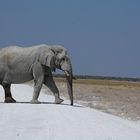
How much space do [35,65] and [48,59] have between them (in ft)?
2.07

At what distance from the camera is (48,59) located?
24641 mm

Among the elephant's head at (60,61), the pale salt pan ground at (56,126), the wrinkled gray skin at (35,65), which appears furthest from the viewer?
the wrinkled gray skin at (35,65)

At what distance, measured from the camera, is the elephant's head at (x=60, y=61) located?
24.6 metres

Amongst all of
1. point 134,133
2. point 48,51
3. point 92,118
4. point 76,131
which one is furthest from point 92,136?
point 48,51

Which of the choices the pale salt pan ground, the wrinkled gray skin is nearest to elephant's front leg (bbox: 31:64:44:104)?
the wrinkled gray skin

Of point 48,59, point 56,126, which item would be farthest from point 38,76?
point 56,126

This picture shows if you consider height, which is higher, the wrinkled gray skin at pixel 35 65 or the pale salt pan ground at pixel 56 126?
the wrinkled gray skin at pixel 35 65

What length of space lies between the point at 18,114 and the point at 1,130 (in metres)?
3.84

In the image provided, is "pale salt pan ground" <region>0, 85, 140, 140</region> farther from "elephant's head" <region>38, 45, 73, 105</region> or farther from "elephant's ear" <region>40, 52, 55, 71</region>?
"elephant's ear" <region>40, 52, 55, 71</region>

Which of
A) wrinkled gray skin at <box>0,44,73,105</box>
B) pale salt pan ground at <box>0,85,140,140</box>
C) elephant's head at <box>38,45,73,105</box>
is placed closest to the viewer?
pale salt pan ground at <box>0,85,140,140</box>

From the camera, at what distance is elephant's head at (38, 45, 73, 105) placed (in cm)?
2462

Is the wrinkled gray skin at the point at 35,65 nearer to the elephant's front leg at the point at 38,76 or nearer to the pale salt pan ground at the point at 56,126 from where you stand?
the elephant's front leg at the point at 38,76

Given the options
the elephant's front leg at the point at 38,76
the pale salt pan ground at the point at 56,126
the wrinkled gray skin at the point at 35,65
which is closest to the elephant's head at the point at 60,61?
the wrinkled gray skin at the point at 35,65

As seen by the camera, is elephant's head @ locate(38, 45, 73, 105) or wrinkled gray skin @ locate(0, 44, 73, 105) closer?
elephant's head @ locate(38, 45, 73, 105)
